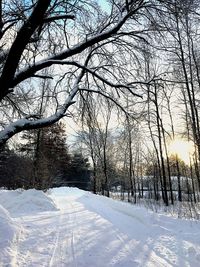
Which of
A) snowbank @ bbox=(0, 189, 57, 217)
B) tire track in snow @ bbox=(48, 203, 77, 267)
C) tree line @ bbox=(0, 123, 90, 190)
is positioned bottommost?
tire track in snow @ bbox=(48, 203, 77, 267)

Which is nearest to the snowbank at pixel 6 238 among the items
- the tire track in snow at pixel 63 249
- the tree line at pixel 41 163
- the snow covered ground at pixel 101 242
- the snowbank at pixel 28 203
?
the snow covered ground at pixel 101 242

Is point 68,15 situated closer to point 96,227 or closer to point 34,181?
point 96,227

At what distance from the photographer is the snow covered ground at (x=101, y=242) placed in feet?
21.4

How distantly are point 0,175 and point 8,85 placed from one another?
3863 cm

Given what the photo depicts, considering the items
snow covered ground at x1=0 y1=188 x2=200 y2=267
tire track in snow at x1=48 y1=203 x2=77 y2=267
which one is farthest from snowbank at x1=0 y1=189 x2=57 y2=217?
tire track in snow at x1=48 y1=203 x2=77 y2=267

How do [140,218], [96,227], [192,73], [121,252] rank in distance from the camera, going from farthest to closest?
[192,73]
[140,218]
[96,227]
[121,252]

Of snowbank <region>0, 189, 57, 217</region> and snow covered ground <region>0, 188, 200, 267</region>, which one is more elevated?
snowbank <region>0, 189, 57, 217</region>

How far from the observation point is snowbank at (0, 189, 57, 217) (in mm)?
16406

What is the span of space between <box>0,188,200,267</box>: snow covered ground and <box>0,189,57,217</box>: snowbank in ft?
12.3

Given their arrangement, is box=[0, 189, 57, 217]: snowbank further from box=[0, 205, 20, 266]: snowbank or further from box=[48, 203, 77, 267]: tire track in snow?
box=[0, 205, 20, 266]: snowbank

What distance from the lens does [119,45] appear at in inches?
333

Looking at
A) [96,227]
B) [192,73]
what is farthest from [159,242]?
[192,73]

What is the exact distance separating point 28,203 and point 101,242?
988cm

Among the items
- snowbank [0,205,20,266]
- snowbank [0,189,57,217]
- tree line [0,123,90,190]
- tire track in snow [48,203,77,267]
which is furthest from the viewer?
tree line [0,123,90,190]
